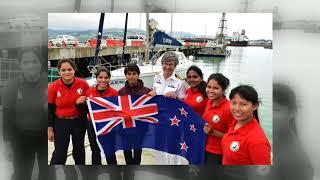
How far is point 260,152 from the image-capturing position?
342 centimetres

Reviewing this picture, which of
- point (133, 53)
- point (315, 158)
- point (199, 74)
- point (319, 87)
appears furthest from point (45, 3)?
point (315, 158)

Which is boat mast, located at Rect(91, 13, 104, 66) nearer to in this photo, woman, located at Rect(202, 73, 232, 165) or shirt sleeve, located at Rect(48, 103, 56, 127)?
shirt sleeve, located at Rect(48, 103, 56, 127)

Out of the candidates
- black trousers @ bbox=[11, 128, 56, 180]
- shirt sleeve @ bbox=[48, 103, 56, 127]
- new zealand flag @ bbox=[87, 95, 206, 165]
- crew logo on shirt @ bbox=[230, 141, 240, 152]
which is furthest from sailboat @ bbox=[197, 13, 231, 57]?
black trousers @ bbox=[11, 128, 56, 180]

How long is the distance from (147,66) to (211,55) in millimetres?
541

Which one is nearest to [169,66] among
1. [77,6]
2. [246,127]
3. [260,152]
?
[246,127]

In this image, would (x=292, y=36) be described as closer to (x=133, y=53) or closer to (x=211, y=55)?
(x=211, y=55)

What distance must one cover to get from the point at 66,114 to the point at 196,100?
106 centimetres

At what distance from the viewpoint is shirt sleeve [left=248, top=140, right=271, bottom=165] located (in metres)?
3.38

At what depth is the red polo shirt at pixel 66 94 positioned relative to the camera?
356cm

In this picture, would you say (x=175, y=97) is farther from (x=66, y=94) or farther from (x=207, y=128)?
(x=66, y=94)

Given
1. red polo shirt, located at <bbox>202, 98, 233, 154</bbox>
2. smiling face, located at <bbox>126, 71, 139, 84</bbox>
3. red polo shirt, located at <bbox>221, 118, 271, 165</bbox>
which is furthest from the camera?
smiling face, located at <bbox>126, 71, 139, 84</bbox>

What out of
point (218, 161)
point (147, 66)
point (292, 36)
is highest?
point (292, 36)

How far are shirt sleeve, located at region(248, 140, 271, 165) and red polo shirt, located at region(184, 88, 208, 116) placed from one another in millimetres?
483

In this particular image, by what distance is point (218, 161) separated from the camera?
3.53m
